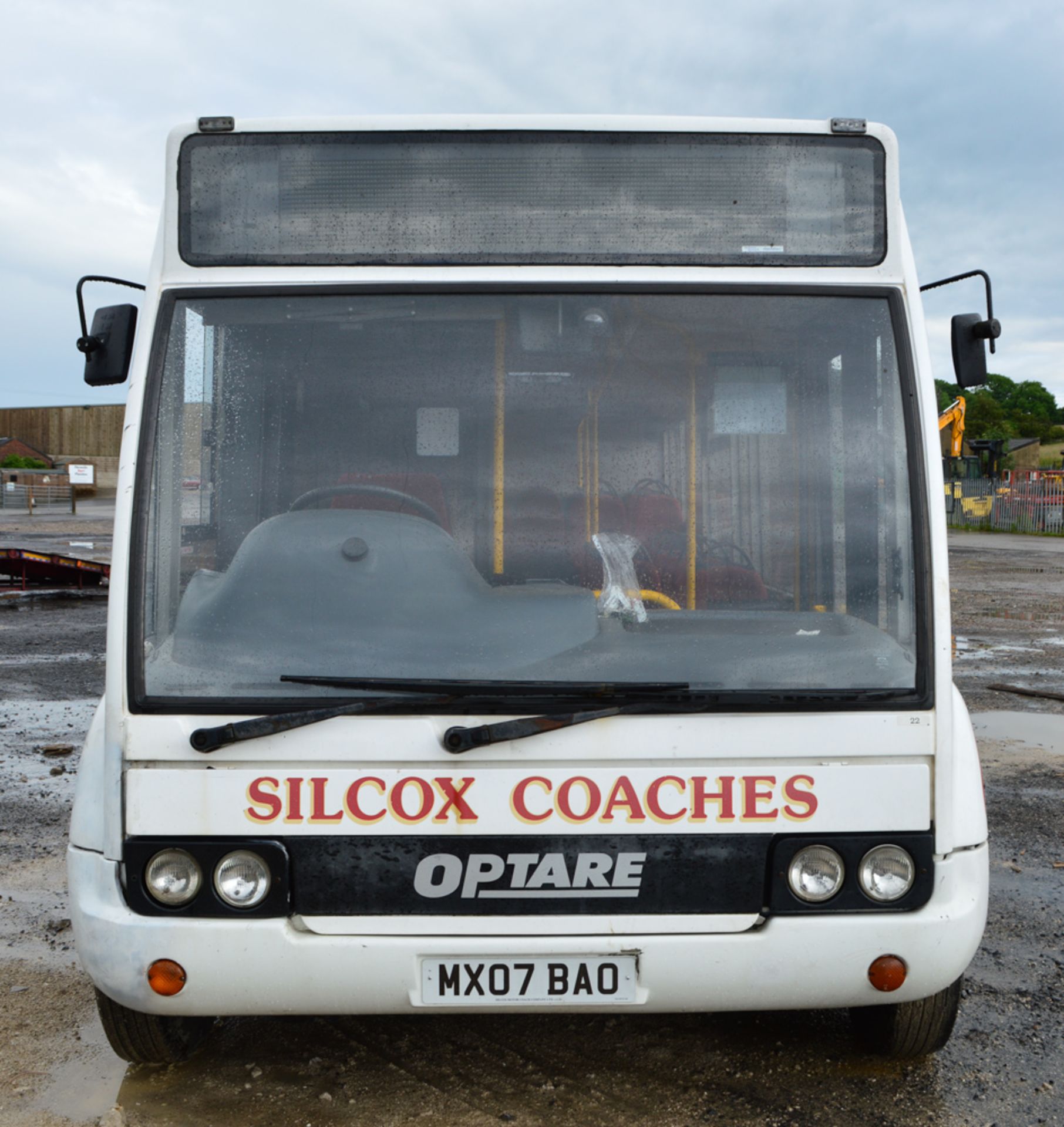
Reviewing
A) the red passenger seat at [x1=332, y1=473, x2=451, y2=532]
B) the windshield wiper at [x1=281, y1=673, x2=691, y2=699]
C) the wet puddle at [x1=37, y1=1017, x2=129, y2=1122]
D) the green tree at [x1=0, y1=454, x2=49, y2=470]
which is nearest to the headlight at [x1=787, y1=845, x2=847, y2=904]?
the windshield wiper at [x1=281, y1=673, x2=691, y2=699]

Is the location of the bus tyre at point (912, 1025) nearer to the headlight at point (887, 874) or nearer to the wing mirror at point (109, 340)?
the headlight at point (887, 874)

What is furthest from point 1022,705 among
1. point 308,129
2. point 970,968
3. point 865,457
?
point 308,129

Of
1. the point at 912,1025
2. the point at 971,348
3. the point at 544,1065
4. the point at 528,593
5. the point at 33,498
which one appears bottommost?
the point at 544,1065

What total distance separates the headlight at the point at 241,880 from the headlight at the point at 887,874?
1.40 metres

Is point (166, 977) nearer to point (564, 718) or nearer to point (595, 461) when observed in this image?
point (564, 718)

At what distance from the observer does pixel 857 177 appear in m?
3.08

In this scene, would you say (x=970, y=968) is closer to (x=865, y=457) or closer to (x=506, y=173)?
(x=865, y=457)

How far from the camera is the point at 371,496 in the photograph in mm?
3031

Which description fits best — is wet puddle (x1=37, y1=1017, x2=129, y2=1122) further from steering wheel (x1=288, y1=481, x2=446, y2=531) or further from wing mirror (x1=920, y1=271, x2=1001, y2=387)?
wing mirror (x1=920, y1=271, x2=1001, y2=387)

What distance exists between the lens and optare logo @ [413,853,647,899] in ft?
9.37

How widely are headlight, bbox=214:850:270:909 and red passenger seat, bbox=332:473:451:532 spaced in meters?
0.87

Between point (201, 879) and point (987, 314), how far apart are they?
99.3 inches

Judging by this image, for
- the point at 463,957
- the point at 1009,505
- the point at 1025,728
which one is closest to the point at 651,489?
the point at 463,957

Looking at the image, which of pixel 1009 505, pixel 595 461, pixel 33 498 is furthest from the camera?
pixel 33 498
